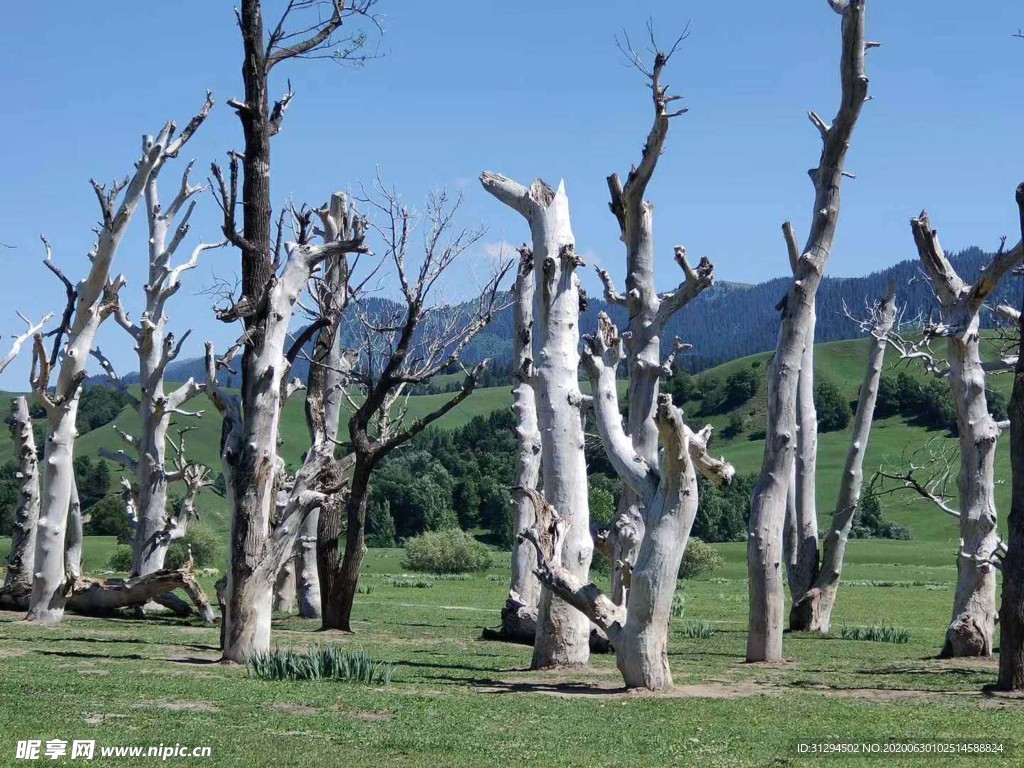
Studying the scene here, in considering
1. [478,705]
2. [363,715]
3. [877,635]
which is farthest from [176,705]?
[877,635]

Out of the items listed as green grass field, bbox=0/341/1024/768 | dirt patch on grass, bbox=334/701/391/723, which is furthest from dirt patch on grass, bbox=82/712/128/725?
dirt patch on grass, bbox=334/701/391/723

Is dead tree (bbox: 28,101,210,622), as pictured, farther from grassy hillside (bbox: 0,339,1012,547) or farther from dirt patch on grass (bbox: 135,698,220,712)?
grassy hillside (bbox: 0,339,1012,547)

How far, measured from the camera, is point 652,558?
1191 centimetres

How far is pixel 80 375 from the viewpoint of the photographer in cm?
1955

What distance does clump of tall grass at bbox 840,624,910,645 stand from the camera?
→ 2114 cm

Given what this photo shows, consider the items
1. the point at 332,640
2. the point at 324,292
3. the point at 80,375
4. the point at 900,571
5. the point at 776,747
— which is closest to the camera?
the point at 776,747

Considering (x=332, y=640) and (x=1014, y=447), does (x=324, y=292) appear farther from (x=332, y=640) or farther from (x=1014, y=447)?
(x=1014, y=447)

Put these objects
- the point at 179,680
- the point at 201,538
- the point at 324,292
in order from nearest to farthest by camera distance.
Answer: the point at 179,680 → the point at 324,292 → the point at 201,538

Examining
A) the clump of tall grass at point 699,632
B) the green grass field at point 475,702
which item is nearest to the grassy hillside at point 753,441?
the clump of tall grass at point 699,632

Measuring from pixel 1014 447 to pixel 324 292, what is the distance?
523 inches

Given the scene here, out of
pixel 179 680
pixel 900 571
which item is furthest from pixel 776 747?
pixel 900 571

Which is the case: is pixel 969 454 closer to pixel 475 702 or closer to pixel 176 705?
pixel 475 702

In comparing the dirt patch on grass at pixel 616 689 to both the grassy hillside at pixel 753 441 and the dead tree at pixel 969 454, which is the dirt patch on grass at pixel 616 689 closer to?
the dead tree at pixel 969 454

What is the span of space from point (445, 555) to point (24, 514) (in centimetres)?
2985
